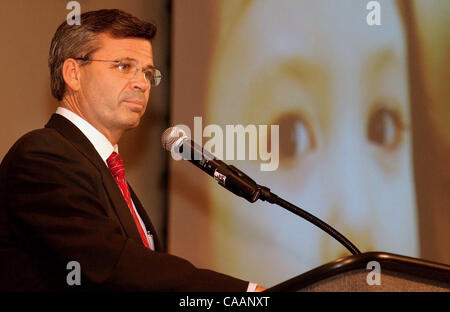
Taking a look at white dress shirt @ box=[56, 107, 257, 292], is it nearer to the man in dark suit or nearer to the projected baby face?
the man in dark suit

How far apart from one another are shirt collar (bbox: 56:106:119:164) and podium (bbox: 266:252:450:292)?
0.87m

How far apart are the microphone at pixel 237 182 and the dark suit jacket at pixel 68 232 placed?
0.68 ft

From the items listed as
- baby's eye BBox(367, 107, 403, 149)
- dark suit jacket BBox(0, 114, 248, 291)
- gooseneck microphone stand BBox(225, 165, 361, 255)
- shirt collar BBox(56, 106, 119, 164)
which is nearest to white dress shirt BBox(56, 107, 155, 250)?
shirt collar BBox(56, 106, 119, 164)

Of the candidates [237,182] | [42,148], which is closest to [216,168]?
[237,182]

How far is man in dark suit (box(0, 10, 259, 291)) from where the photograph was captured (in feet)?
3.95

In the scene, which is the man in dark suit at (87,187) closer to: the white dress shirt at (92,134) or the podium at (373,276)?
the white dress shirt at (92,134)

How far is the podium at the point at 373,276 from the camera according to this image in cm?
87

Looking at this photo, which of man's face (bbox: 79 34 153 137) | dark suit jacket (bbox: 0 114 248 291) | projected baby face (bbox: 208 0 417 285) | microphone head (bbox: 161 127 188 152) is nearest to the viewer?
dark suit jacket (bbox: 0 114 248 291)

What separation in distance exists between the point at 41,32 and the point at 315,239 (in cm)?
128

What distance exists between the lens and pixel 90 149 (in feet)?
5.02

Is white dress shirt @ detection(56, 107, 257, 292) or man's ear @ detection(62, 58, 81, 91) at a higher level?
man's ear @ detection(62, 58, 81, 91)

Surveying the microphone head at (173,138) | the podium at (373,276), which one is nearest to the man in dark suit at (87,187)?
the microphone head at (173,138)
